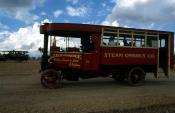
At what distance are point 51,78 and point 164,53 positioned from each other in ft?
20.7

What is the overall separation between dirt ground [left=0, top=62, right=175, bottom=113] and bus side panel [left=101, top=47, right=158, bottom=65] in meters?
1.22

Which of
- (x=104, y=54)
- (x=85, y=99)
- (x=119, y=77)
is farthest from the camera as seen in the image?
(x=119, y=77)

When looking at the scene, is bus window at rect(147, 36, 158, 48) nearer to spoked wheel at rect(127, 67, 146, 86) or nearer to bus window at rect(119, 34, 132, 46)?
bus window at rect(119, 34, 132, 46)

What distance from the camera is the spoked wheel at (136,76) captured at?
19.3m

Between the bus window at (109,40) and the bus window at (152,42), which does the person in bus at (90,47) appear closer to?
the bus window at (109,40)

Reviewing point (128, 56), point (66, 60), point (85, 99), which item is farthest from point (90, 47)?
point (85, 99)

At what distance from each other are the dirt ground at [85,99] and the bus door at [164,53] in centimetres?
185

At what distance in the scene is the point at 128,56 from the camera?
1906 cm

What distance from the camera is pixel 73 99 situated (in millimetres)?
14383

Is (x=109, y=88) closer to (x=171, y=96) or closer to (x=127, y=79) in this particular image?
(x=127, y=79)

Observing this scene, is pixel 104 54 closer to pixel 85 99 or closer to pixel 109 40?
pixel 109 40

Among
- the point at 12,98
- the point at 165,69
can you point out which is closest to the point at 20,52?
the point at 165,69

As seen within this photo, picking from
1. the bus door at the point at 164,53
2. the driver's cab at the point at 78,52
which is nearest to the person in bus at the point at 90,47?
the driver's cab at the point at 78,52

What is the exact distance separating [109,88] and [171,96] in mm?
3509
